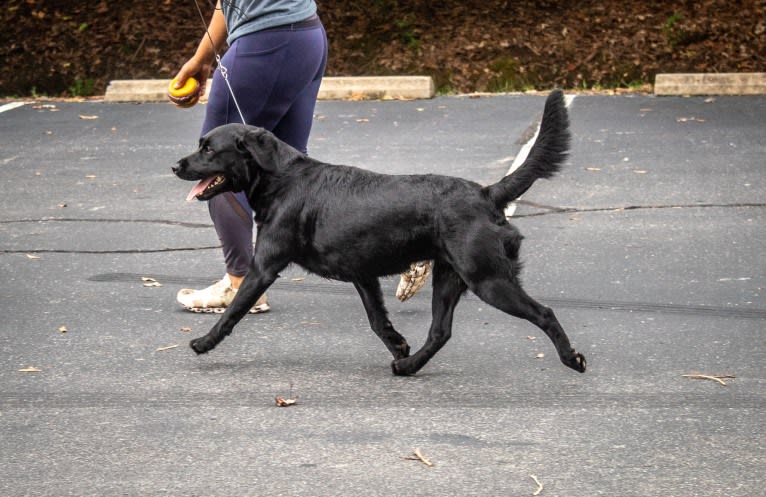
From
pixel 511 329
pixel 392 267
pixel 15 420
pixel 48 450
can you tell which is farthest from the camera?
pixel 511 329

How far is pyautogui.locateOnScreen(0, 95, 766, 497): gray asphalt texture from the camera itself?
13.6 ft

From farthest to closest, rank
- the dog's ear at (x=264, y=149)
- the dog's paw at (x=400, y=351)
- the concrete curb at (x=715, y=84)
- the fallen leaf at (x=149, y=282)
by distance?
the concrete curb at (x=715, y=84)
the fallen leaf at (x=149, y=282)
the dog's paw at (x=400, y=351)
the dog's ear at (x=264, y=149)

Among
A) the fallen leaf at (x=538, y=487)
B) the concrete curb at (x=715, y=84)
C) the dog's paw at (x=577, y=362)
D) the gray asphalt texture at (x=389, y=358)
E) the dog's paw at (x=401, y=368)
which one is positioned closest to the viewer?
the fallen leaf at (x=538, y=487)

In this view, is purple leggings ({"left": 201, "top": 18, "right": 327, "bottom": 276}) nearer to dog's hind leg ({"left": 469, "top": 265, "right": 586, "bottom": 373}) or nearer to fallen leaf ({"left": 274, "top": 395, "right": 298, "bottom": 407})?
fallen leaf ({"left": 274, "top": 395, "right": 298, "bottom": 407})

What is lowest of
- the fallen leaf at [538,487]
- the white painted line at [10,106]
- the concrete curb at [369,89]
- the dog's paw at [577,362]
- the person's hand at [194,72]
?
the white painted line at [10,106]

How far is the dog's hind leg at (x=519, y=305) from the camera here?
4.93 m

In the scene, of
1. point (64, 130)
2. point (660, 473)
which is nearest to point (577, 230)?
point (660, 473)

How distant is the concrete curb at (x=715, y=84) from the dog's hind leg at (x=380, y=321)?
321 inches

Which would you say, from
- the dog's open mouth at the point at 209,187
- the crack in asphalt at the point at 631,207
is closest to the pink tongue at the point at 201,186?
the dog's open mouth at the point at 209,187

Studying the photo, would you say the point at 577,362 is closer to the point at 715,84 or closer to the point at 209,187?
the point at 209,187

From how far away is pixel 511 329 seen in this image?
5.88 metres

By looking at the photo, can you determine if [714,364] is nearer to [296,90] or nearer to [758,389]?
[758,389]

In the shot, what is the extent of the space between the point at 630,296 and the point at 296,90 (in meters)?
2.04

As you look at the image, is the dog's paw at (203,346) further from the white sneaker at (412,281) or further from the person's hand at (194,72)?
the person's hand at (194,72)
